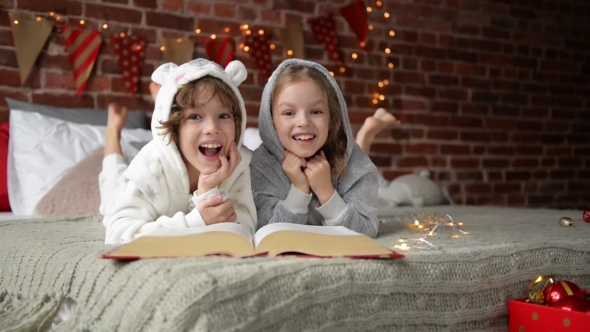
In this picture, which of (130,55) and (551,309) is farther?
(130,55)

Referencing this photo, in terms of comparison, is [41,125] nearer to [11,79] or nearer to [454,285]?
[11,79]

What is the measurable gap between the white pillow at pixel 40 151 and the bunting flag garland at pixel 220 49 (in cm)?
74

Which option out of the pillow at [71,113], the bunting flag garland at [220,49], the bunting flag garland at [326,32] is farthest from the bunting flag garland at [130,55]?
the bunting flag garland at [326,32]

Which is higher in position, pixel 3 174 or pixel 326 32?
pixel 326 32

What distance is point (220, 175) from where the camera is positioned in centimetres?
142

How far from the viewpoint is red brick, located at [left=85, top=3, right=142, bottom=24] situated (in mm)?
2748

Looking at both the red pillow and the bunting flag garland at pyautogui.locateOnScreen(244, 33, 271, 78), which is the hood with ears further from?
the bunting flag garland at pyautogui.locateOnScreen(244, 33, 271, 78)

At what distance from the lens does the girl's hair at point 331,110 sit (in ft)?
5.44

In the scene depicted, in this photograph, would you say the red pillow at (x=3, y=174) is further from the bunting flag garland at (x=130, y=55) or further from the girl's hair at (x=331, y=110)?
the girl's hair at (x=331, y=110)

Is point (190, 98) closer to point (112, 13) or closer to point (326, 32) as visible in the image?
point (112, 13)

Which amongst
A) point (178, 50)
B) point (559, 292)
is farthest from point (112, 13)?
point (559, 292)

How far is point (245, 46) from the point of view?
3.11 m

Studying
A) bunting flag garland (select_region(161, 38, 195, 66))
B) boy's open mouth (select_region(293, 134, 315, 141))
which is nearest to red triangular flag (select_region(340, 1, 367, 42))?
bunting flag garland (select_region(161, 38, 195, 66))

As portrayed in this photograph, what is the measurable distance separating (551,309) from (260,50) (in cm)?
228
